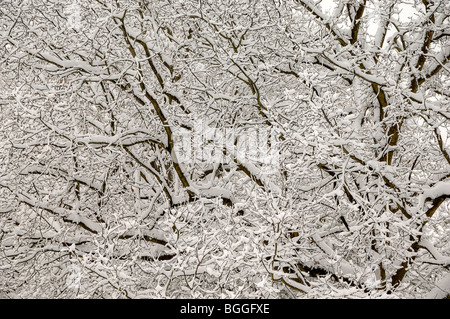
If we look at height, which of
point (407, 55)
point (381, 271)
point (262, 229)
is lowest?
point (381, 271)

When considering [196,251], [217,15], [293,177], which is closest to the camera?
[196,251]

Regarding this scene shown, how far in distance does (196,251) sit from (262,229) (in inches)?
24.9

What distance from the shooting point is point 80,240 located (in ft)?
17.2

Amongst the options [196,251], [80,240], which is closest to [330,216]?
[196,251]

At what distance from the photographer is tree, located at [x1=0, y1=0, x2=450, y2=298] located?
Result: 12.7 feet

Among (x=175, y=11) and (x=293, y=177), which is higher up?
(x=175, y=11)

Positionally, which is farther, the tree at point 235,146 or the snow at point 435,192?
the snow at point 435,192

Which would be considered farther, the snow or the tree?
the snow

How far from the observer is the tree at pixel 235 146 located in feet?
12.7

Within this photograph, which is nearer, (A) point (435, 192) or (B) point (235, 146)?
(A) point (435, 192)

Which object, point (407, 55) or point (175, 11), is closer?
point (407, 55)

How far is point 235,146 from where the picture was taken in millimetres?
4949
